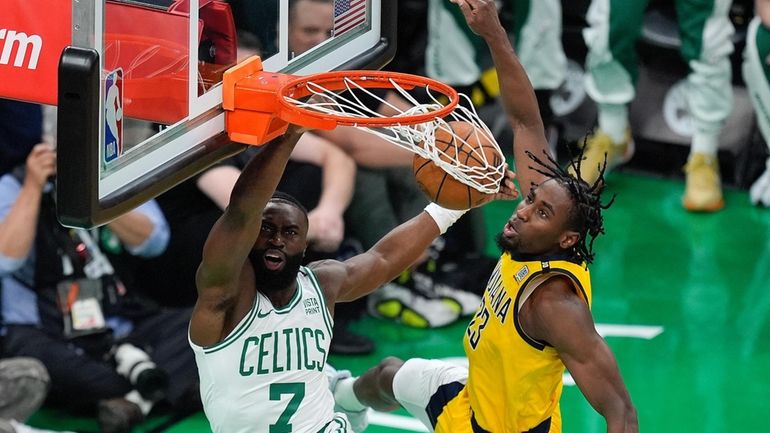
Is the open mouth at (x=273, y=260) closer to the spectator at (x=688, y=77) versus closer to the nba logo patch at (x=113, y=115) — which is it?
the nba logo patch at (x=113, y=115)

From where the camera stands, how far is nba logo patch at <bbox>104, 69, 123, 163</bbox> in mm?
4027

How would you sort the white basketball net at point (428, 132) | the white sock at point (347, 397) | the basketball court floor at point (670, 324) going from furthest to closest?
1. the basketball court floor at point (670, 324)
2. the white sock at point (347, 397)
3. the white basketball net at point (428, 132)

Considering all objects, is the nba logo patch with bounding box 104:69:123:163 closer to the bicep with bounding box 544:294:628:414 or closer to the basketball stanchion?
the basketball stanchion

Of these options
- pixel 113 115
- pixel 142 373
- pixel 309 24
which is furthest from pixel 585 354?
pixel 142 373

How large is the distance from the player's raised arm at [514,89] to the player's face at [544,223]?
0.34 m

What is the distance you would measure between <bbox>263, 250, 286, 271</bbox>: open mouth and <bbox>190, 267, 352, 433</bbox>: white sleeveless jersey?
0.41 feet

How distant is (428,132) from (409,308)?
10.4 feet

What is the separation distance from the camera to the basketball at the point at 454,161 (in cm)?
481

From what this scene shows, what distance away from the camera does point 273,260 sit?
4.79m

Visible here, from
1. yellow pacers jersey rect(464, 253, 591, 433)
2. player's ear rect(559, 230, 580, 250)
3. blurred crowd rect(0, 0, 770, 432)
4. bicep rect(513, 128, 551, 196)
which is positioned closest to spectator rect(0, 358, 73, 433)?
blurred crowd rect(0, 0, 770, 432)

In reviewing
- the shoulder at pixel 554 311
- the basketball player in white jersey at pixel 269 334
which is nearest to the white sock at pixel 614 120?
the basketball player in white jersey at pixel 269 334

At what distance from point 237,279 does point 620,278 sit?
425 cm

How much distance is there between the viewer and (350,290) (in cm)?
525

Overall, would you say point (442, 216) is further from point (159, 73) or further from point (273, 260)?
point (159, 73)
